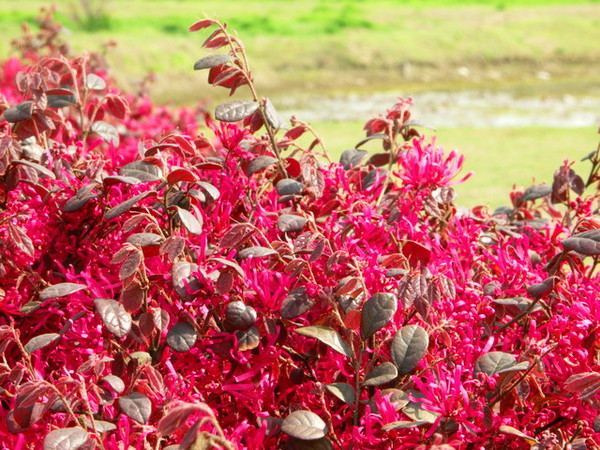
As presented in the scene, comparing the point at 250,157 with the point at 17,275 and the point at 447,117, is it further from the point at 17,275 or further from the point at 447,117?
the point at 447,117

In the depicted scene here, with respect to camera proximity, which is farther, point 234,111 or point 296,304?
point 234,111

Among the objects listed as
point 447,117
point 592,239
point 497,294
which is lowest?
point 447,117

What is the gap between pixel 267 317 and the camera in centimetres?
115

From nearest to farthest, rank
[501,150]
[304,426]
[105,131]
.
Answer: [304,426] → [105,131] → [501,150]

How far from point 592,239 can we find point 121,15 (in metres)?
18.5

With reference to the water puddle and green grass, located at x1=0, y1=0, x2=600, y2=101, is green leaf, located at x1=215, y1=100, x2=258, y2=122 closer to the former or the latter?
the water puddle

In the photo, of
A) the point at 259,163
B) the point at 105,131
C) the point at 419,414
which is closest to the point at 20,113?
the point at 105,131

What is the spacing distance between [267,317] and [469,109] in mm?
10834

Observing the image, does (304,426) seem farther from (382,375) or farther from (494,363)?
(494,363)

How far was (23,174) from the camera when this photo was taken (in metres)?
1.41

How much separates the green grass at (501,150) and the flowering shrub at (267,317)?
449cm

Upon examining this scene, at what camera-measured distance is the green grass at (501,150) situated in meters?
6.46

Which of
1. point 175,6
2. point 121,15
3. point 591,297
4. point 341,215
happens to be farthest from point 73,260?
point 175,6

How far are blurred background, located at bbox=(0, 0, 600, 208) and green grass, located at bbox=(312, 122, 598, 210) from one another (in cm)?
3
